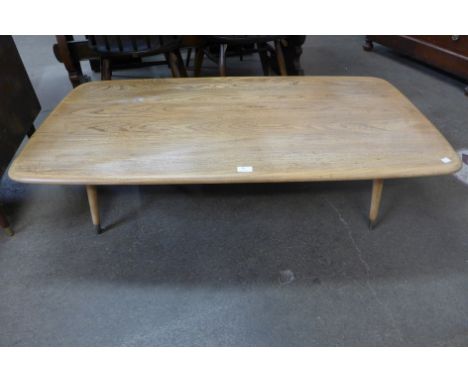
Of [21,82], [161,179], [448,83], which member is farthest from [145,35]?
[448,83]

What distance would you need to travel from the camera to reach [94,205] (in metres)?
1.22

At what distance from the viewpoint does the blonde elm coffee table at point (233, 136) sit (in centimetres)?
92

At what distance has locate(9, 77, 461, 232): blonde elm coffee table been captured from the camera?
3.02ft

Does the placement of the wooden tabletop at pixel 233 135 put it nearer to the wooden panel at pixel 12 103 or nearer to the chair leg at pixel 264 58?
the wooden panel at pixel 12 103

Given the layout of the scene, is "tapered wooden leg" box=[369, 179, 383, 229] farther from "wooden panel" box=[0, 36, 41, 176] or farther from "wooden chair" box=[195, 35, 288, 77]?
"wooden panel" box=[0, 36, 41, 176]

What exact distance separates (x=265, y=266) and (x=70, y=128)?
2.69 ft

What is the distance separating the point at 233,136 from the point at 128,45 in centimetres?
107

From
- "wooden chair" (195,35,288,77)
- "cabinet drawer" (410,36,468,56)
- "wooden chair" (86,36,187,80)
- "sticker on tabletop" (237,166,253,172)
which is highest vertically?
"wooden chair" (86,36,187,80)

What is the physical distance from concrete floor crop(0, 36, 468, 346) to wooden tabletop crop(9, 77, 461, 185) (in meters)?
0.39

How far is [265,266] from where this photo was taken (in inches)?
45.9

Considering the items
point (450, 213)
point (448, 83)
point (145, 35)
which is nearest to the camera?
point (450, 213)

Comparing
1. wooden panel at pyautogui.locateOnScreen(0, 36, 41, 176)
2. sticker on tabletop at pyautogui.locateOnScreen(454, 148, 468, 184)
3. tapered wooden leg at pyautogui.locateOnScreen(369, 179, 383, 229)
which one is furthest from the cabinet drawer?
wooden panel at pyautogui.locateOnScreen(0, 36, 41, 176)

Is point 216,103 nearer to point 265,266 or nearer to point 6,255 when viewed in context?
point 265,266

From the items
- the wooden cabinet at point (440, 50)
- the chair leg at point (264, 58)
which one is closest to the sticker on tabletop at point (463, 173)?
the wooden cabinet at point (440, 50)
